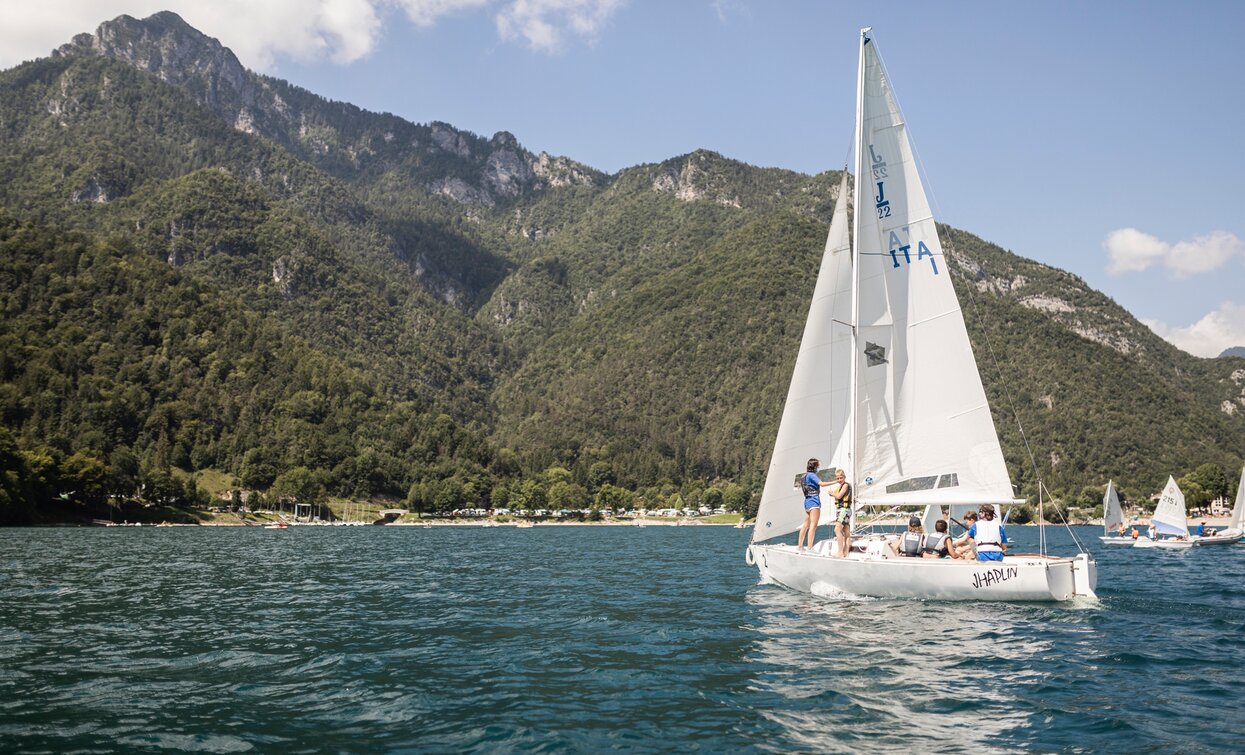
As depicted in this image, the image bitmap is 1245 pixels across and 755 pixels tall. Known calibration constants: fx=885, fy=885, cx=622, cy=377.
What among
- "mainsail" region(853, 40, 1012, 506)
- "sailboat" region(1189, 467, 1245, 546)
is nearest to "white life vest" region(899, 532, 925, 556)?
"mainsail" region(853, 40, 1012, 506)

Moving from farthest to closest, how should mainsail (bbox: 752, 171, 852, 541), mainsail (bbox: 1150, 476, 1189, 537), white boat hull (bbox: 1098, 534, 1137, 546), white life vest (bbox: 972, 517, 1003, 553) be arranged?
white boat hull (bbox: 1098, 534, 1137, 546) → mainsail (bbox: 1150, 476, 1189, 537) → mainsail (bbox: 752, 171, 852, 541) → white life vest (bbox: 972, 517, 1003, 553)

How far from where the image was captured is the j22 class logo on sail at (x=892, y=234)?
1181 inches

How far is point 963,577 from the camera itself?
86.7 feet

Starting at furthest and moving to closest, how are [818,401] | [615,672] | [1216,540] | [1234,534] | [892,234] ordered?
[1234,534] < [1216,540] < [818,401] < [892,234] < [615,672]

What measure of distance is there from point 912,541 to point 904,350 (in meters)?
6.56

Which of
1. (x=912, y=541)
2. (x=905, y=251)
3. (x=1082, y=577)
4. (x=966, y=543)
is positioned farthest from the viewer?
(x=905, y=251)

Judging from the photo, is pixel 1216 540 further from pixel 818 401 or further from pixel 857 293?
pixel 857 293

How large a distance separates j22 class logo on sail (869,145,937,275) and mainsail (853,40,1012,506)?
3 centimetres

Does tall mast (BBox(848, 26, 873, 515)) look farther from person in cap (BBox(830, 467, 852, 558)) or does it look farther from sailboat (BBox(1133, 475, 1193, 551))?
sailboat (BBox(1133, 475, 1193, 551))

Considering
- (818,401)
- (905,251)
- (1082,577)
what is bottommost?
(1082,577)

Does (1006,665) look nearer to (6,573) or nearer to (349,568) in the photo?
(349,568)

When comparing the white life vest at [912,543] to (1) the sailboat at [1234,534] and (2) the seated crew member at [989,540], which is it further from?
(1) the sailboat at [1234,534]

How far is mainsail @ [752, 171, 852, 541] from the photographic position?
31641 mm

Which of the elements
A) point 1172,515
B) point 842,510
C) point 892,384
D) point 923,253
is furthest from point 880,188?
point 1172,515
